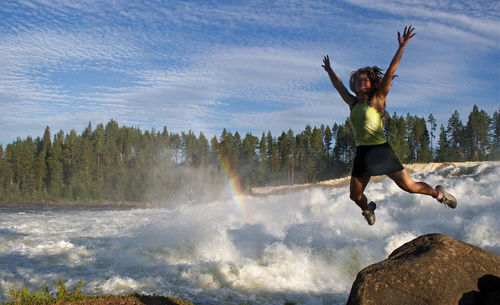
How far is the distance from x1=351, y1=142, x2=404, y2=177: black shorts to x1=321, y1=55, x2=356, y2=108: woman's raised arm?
26.3 inches

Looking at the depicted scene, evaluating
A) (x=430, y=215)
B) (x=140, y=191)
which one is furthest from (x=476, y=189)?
(x=140, y=191)

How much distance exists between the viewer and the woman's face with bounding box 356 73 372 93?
4586 mm

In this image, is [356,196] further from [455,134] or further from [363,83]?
[455,134]

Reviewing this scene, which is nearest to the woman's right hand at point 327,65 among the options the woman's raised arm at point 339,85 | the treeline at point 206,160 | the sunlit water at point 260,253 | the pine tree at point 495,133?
the woman's raised arm at point 339,85

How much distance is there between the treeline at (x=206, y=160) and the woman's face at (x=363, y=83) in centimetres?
5493

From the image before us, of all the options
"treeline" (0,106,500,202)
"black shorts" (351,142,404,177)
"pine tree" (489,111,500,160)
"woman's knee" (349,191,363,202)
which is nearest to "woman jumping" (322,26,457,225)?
"black shorts" (351,142,404,177)

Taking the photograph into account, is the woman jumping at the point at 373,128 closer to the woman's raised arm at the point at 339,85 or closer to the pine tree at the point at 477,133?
the woman's raised arm at the point at 339,85

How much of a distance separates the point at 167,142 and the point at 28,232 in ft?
242

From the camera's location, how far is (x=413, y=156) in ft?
216

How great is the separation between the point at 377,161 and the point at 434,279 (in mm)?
1519

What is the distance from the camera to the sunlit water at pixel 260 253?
28.7ft

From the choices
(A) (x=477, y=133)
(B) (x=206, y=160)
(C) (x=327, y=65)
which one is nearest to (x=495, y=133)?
(A) (x=477, y=133)

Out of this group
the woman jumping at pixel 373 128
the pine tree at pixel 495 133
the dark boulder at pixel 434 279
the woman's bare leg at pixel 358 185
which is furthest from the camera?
the pine tree at pixel 495 133

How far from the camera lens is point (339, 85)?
16.8 feet
